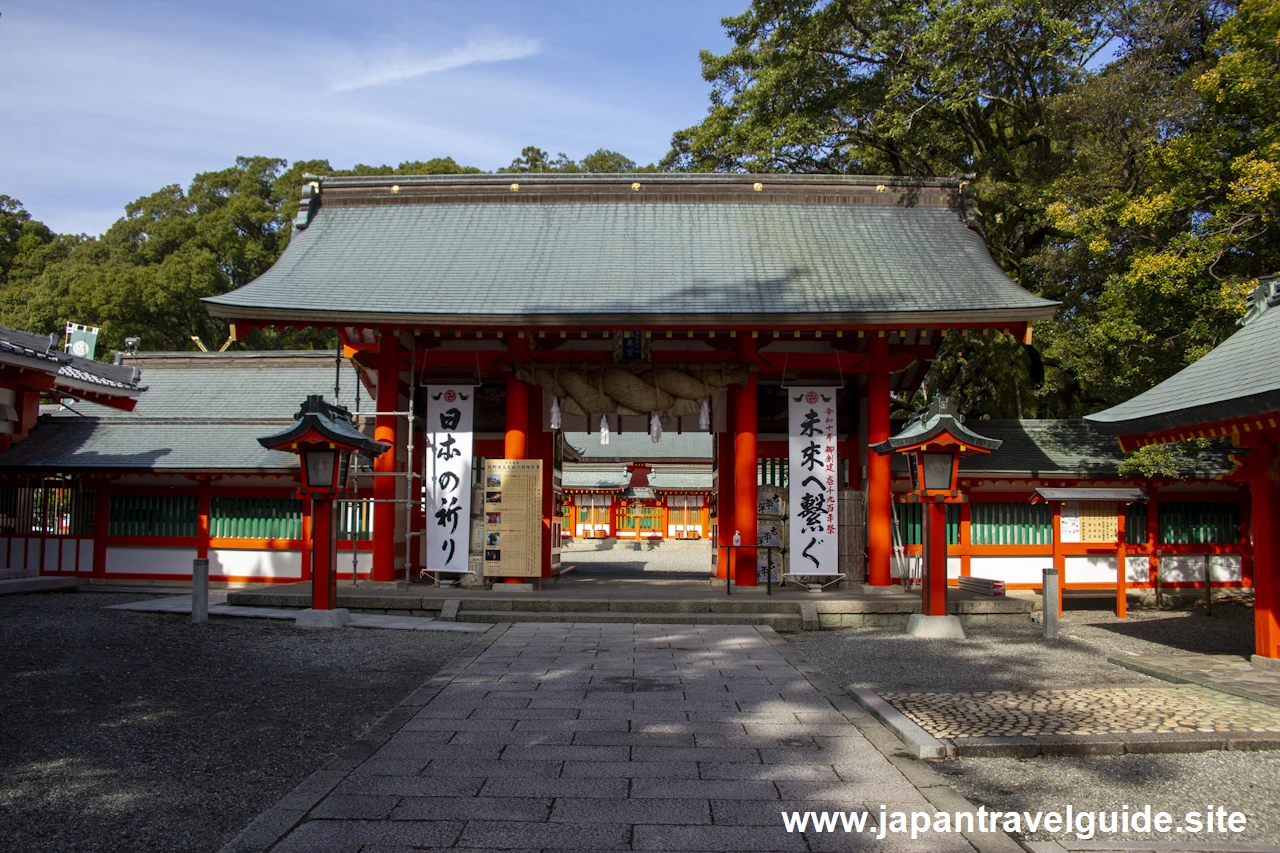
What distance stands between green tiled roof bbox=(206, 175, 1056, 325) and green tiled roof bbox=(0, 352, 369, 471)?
12.9 ft

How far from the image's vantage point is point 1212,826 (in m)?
4.66

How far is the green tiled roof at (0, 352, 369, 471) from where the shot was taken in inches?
642

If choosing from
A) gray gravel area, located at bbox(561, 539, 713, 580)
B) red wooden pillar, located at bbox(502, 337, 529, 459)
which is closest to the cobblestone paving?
red wooden pillar, located at bbox(502, 337, 529, 459)

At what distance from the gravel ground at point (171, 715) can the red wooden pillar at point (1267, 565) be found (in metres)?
8.51

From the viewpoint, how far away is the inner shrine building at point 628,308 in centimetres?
1305

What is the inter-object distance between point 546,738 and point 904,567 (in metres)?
9.26

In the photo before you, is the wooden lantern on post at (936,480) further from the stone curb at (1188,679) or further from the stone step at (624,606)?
the stone curb at (1188,679)

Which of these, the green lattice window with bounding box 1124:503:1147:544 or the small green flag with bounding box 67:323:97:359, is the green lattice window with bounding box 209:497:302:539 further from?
the green lattice window with bounding box 1124:503:1147:544

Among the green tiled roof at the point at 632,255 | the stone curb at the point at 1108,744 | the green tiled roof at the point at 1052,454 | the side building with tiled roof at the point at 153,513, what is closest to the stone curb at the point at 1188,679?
the stone curb at the point at 1108,744

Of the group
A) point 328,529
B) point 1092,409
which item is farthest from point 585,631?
point 1092,409

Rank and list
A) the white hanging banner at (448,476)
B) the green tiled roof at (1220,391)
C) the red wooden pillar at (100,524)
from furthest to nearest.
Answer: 1. the red wooden pillar at (100,524)
2. the white hanging banner at (448,476)
3. the green tiled roof at (1220,391)

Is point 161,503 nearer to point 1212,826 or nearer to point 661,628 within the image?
point 661,628

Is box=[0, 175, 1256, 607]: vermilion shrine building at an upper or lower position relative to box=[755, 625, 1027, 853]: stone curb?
upper

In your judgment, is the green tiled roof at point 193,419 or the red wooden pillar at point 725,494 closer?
the red wooden pillar at point 725,494
